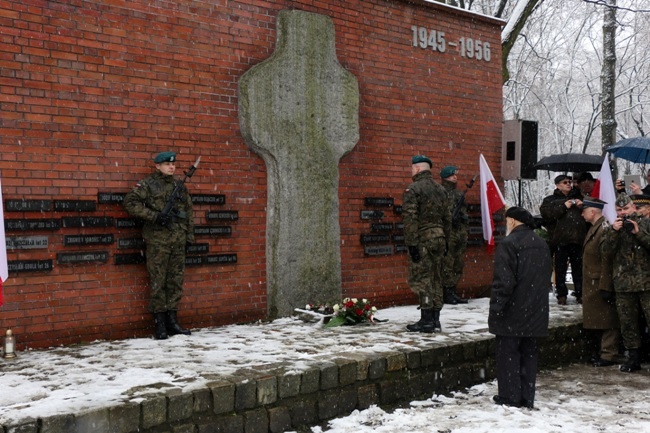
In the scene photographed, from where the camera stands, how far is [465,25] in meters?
11.1

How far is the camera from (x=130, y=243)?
750 cm

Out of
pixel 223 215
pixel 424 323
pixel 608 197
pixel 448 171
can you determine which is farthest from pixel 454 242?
pixel 223 215

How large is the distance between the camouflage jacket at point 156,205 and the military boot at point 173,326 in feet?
2.75

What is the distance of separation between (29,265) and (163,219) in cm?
139

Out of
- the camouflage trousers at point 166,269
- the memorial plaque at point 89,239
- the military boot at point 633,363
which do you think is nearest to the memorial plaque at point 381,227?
the camouflage trousers at point 166,269

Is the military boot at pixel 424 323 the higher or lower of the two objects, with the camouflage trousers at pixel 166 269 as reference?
lower

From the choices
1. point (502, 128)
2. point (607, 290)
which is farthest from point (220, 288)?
point (502, 128)

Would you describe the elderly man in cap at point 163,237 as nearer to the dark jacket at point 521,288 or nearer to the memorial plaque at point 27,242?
the memorial plaque at point 27,242

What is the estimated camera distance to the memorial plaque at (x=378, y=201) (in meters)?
9.61

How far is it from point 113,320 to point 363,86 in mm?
4661

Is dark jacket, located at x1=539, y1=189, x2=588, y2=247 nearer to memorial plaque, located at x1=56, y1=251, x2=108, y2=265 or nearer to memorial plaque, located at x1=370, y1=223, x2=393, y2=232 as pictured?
memorial plaque, located at x1=370, y1=223, x2=393, y2=232

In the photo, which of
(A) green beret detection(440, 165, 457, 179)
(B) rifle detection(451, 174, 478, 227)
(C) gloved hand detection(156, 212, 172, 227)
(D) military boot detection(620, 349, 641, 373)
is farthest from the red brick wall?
(D) military boot detection(620, 349, 641, 373)

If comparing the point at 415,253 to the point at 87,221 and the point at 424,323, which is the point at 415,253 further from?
the point at 87,221

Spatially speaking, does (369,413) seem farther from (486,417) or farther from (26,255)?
(26,255)
